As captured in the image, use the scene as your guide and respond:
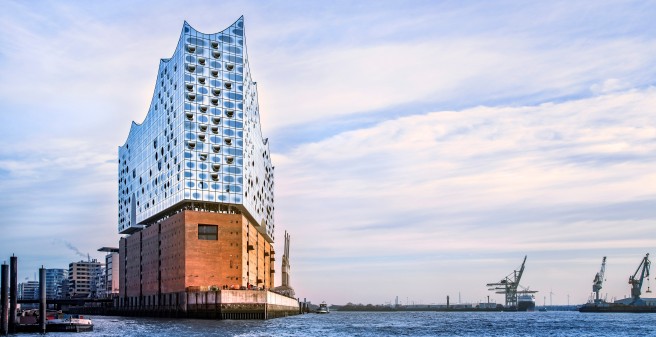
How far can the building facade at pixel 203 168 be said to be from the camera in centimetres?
13562

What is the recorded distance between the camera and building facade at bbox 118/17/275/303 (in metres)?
136

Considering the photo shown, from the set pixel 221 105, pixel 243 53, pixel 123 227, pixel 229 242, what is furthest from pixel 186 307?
A: pixel 123 227

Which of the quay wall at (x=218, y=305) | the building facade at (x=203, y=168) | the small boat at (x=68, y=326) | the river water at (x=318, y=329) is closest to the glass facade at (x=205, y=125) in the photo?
the building facade at (x=203, y=168)

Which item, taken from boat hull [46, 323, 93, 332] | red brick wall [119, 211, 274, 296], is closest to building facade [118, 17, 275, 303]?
red brick wall [119, 211, 274, 296]

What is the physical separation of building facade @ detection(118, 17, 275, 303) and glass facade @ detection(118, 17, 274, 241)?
177mm

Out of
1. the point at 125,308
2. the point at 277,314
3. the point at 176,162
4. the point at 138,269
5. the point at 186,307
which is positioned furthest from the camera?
the point at 125,308

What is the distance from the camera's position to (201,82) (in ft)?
458

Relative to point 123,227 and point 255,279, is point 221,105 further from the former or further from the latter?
point 123,227

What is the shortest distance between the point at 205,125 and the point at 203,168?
7.64 m

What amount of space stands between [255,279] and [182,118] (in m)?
39.5

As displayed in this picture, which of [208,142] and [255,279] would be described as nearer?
[208,142]

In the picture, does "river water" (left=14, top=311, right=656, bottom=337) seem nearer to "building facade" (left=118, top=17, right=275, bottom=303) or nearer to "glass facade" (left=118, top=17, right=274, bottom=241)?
"building facade" (left=118, top=17, right=275, bottom=303)

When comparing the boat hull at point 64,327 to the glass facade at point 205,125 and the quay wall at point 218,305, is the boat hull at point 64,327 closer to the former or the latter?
the quay wall at point 218,305

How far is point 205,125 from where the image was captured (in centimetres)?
13812
